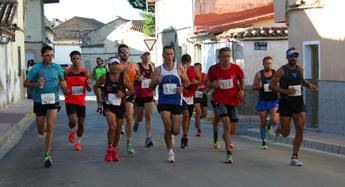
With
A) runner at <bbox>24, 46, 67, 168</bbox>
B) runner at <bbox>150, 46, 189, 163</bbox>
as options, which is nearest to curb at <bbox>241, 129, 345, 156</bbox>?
runner at <bbox>150, 46, 189, 163</bbox>

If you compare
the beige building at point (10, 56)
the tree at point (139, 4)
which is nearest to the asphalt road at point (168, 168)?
the beige building at point (10, 56)

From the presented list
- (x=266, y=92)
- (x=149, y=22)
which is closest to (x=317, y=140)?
(x=266, y=92)

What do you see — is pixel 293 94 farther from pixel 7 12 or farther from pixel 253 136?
pixel 7 12

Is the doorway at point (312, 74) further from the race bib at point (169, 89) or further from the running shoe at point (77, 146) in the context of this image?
the race bib at point (169, 89)

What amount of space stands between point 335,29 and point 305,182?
8301 mm

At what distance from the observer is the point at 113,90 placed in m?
12.0

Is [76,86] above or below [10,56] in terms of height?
below

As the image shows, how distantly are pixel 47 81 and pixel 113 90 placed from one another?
1.11 m

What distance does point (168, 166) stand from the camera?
11211 millimetres

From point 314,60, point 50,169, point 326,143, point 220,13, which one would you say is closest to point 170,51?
point 50,169

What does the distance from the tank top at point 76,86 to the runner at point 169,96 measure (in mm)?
2443

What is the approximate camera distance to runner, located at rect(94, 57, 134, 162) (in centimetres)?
1191

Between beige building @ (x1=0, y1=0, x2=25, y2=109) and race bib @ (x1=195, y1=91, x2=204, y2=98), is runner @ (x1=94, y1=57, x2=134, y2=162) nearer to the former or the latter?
race bib @ (x1=195, y1=91, x2=204, y2=98)

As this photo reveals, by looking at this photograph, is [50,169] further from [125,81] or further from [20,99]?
[20,99]
